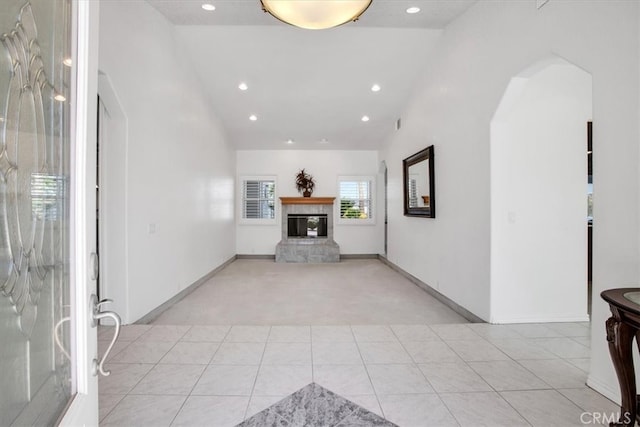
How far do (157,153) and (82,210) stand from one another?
123 inches

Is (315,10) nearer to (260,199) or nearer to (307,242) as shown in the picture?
(307,242)

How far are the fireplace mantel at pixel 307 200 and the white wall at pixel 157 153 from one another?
273 centimetres

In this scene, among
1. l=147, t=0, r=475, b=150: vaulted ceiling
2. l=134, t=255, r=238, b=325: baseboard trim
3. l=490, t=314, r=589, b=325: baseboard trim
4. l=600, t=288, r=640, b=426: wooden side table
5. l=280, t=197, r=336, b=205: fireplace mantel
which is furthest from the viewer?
l=280, t=197, r=336, b=205: fireplace mantel

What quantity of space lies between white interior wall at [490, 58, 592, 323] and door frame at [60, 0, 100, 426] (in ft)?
10.8

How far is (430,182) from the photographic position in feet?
14.6

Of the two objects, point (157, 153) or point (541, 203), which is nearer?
point (541, 203)

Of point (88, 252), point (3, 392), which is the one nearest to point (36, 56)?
point (88, 252)

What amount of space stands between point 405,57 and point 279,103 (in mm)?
2413

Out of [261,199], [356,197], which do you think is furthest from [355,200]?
[261,199]

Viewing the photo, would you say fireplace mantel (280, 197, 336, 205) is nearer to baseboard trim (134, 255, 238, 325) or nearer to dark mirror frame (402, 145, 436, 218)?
baseboard trim (134, 255, 238, 325)

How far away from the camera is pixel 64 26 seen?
2.93ft

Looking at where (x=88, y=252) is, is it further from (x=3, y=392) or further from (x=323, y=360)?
(x=323, y=360)

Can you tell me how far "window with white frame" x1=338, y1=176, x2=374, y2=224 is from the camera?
820cm

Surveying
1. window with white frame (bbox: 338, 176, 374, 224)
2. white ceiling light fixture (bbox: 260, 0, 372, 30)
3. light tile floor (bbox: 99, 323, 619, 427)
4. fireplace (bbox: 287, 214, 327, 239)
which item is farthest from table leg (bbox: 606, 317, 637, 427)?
fireplace (bbox: 287, 214, 327, 239)
